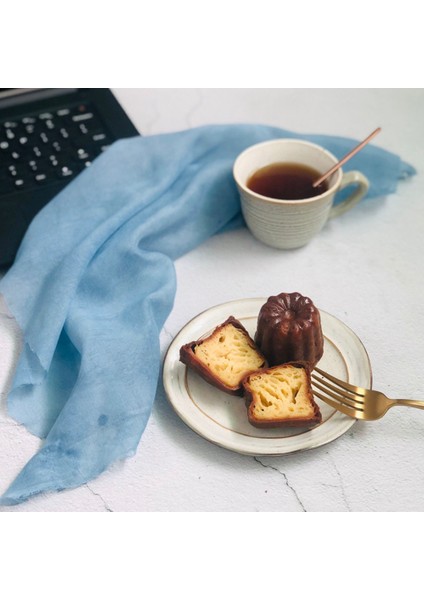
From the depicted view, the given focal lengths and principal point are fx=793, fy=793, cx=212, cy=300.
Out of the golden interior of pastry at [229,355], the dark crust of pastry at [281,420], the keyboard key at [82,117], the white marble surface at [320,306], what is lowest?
the white marble surface at [320,306]

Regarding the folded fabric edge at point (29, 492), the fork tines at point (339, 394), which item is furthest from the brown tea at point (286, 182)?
the folded fabric edge at point (29, 492)

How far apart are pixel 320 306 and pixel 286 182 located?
175 millimetres

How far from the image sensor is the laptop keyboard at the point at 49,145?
3.49 ft

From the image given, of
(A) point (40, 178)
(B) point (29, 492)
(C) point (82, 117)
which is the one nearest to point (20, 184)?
(A) point (40, 178)

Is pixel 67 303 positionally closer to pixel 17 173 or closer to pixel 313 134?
pixel 17 173

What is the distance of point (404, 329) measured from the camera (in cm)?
92

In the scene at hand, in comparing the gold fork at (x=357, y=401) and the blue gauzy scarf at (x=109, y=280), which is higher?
the blue gauzy scarf at (x=109, y=280)

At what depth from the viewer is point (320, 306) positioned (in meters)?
0.95

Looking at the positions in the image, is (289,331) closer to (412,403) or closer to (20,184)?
(412,403)

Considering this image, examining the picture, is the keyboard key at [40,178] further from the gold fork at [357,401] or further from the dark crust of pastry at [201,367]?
the gold fork at [357,401]

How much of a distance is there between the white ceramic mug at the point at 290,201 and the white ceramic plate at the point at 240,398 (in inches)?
4.8

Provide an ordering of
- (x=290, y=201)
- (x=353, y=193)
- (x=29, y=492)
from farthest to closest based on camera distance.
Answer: (x=353, y=193), (x=290, y=201), (x=29, y=492)

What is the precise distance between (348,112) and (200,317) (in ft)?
1.78

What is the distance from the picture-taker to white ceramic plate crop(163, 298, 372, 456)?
0.77 m
